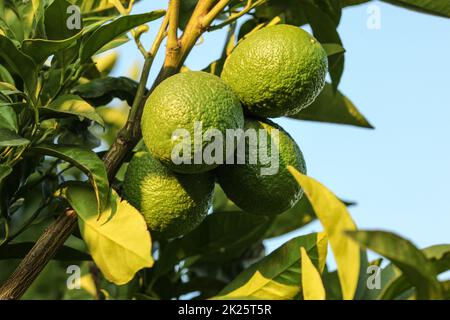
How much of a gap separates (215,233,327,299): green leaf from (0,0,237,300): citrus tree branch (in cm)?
30

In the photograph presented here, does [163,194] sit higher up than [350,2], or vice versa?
[350,2]

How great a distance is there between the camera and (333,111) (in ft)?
5.44

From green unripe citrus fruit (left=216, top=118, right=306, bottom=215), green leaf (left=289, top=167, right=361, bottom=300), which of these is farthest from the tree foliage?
green unripe citrus fruit (left=216, top=118, right=306, bottom=215)

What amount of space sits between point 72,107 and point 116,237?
0.96 feet

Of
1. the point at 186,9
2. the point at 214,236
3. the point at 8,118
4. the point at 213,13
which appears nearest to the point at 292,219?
the point at 214,236

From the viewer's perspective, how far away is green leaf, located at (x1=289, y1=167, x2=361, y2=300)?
878 millimetres

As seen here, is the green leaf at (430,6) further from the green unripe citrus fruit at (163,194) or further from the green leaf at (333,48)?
the green unripe citrus fruit at (163,194)

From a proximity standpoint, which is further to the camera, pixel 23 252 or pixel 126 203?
pixel 23 252

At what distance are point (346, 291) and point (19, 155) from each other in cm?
62

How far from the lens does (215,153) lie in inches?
46.6

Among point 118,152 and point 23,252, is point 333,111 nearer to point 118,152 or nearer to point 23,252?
point 118,152

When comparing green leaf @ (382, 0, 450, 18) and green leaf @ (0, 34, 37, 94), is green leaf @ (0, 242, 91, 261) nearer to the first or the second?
green leaf @ (0, 34, 37, 94)

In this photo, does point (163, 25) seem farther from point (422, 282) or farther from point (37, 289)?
point (37, 289)
